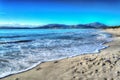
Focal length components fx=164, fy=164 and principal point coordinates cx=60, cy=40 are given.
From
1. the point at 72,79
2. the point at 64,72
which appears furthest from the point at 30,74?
the point at 72,79

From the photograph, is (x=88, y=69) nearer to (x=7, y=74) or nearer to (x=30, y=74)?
(x=30, y=74)

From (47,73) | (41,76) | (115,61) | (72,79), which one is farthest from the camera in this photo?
(115,61)

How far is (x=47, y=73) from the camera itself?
Answer: 5957 mm

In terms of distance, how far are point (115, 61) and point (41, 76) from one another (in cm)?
334

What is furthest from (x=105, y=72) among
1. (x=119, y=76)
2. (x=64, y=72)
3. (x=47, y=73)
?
(x=47, y=73)

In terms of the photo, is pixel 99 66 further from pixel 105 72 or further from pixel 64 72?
pixel 64 72

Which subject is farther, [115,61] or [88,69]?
[115,61]

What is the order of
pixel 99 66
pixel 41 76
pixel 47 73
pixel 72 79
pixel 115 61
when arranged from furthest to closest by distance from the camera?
pixel 115 61
pixel 99 66
pixel 47 73
pixel 41 76
pixel 72 79

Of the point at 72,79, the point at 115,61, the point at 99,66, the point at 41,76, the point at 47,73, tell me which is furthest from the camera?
the point at 115,61

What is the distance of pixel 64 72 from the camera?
19.4 feet

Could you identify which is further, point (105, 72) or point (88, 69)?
point (88, 69)

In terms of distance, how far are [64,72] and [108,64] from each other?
191 centimetres

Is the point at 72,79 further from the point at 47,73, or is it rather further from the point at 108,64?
the point at 108,64

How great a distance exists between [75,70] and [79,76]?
28.1 inches
